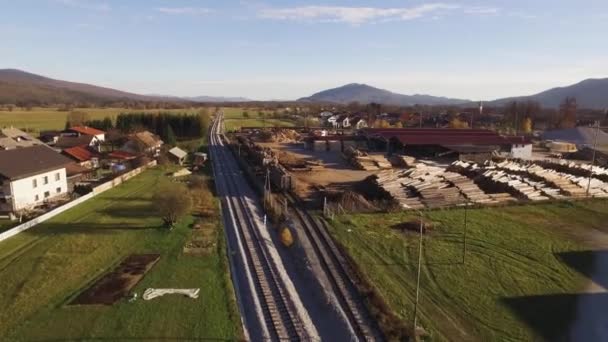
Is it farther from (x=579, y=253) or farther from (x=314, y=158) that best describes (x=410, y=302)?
(x=314, y=158)

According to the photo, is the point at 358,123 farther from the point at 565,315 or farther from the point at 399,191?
the point at 565,315

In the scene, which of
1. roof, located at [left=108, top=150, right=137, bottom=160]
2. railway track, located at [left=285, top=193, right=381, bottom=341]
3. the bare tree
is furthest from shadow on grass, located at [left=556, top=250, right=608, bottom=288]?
roof, located at [left=108, top=150, right=137, bottom=160]

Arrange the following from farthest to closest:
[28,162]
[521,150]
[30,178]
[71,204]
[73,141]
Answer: [73,141], [521,150], [28,162], [30,178], [71,204]

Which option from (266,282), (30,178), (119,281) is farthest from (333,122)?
(119,281)

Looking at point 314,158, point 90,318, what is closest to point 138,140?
point 314,158

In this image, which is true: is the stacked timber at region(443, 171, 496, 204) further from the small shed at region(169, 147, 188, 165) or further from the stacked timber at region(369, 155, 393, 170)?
the small shed at region(169, 147, 188, 165)

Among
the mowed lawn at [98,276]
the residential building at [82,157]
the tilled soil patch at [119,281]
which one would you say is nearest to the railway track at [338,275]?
the mowed lawn at [98,276]
